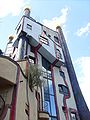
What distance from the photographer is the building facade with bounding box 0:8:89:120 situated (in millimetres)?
8344

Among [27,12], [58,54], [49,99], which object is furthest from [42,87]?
[27,12]

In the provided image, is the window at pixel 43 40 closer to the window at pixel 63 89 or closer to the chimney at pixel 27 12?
the window at pixel 63 89

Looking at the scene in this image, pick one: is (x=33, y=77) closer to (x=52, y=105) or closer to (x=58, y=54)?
(x=52, y=105)

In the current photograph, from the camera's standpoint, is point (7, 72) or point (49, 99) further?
point (49, 99)

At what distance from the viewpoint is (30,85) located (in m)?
10.3

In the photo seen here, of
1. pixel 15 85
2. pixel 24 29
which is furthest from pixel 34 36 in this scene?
pixel 15 85

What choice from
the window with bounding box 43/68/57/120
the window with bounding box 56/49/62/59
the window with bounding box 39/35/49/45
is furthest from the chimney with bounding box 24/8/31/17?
the window with bounding box 43/68/57/120

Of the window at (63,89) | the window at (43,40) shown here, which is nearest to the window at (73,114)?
the window at (63,89)

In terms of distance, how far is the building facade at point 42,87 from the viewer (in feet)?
27.4

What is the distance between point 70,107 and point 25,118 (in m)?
9.60

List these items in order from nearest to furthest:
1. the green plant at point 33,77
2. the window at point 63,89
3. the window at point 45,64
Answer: the green plant at point 33,77, the window at point 63,89, the window at point 45,64

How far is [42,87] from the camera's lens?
16172 millimetres

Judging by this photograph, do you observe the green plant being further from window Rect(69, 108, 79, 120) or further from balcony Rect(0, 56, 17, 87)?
window Rect(69, 108, 79, 120)

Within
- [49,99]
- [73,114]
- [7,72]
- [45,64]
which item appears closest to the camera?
[7,72]
